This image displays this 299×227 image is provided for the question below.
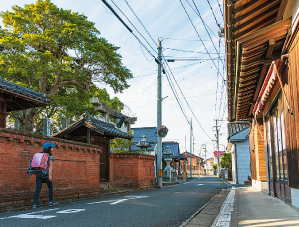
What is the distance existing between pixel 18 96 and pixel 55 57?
13.2 metres

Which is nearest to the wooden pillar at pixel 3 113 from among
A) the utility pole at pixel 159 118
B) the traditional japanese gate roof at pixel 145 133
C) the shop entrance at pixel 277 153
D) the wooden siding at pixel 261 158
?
the shop entrance at pixel 277 153

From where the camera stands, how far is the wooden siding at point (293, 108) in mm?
5449

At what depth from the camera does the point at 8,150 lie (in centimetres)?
773

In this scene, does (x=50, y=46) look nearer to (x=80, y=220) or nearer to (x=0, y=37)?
(x=0, y=37)

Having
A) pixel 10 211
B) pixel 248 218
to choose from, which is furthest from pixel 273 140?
pixel 10 211

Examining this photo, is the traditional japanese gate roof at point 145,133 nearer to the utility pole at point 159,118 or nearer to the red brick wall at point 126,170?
the utility pole at point 159,118

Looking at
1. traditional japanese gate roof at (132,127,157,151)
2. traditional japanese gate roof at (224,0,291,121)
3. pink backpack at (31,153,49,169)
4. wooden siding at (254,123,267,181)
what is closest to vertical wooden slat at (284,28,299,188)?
traditional japanese gate roof at (224,0,291,121)

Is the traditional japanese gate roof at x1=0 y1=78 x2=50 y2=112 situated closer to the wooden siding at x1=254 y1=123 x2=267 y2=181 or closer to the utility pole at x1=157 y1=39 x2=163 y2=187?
the wooden siding at x1=254 y1=123 x2=267 y2=181

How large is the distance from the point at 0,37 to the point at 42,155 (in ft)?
53.8

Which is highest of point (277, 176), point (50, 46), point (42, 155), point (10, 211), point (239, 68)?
point (50, 46)

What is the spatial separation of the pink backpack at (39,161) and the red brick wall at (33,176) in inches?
20.9

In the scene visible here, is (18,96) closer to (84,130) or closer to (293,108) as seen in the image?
(84,130)

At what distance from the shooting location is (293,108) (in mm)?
5844

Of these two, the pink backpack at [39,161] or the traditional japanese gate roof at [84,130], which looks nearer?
the pink backpack at [39,161]
